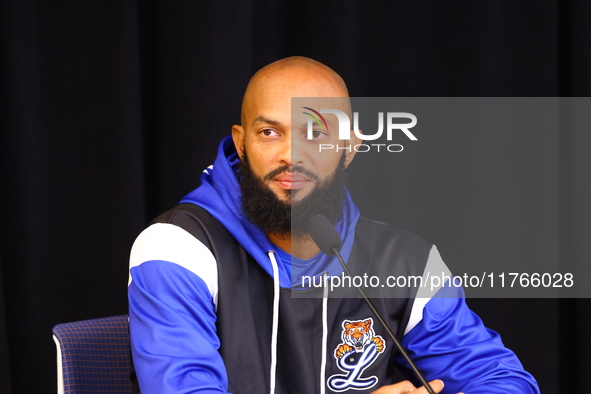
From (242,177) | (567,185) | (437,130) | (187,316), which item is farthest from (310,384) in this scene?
(567,185)

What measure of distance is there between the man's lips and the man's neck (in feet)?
0.38

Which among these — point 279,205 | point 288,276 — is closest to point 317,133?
point 279,205

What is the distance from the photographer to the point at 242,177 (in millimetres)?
1610

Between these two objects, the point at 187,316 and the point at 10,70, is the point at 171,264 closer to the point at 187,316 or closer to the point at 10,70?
the point at 187,316

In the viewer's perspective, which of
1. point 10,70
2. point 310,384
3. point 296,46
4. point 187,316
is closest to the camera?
point 187,316

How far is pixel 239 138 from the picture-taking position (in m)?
1.64

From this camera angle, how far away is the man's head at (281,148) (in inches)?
60.3

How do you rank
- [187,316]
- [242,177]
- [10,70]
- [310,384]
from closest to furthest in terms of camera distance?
[187,316] < [310,384] < [242,177] < [10,70]

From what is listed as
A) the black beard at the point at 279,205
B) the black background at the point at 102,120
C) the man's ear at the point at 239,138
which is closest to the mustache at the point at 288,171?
the black beard at the point at 279,205

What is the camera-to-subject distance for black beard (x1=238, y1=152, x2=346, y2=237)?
1540 mm

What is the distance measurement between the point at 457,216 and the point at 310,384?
1196 mm

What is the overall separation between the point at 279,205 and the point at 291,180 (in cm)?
6

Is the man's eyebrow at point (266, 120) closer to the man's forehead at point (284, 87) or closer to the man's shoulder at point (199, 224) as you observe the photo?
the man's forehead at point (284, 87)

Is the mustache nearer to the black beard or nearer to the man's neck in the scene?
the black beard
